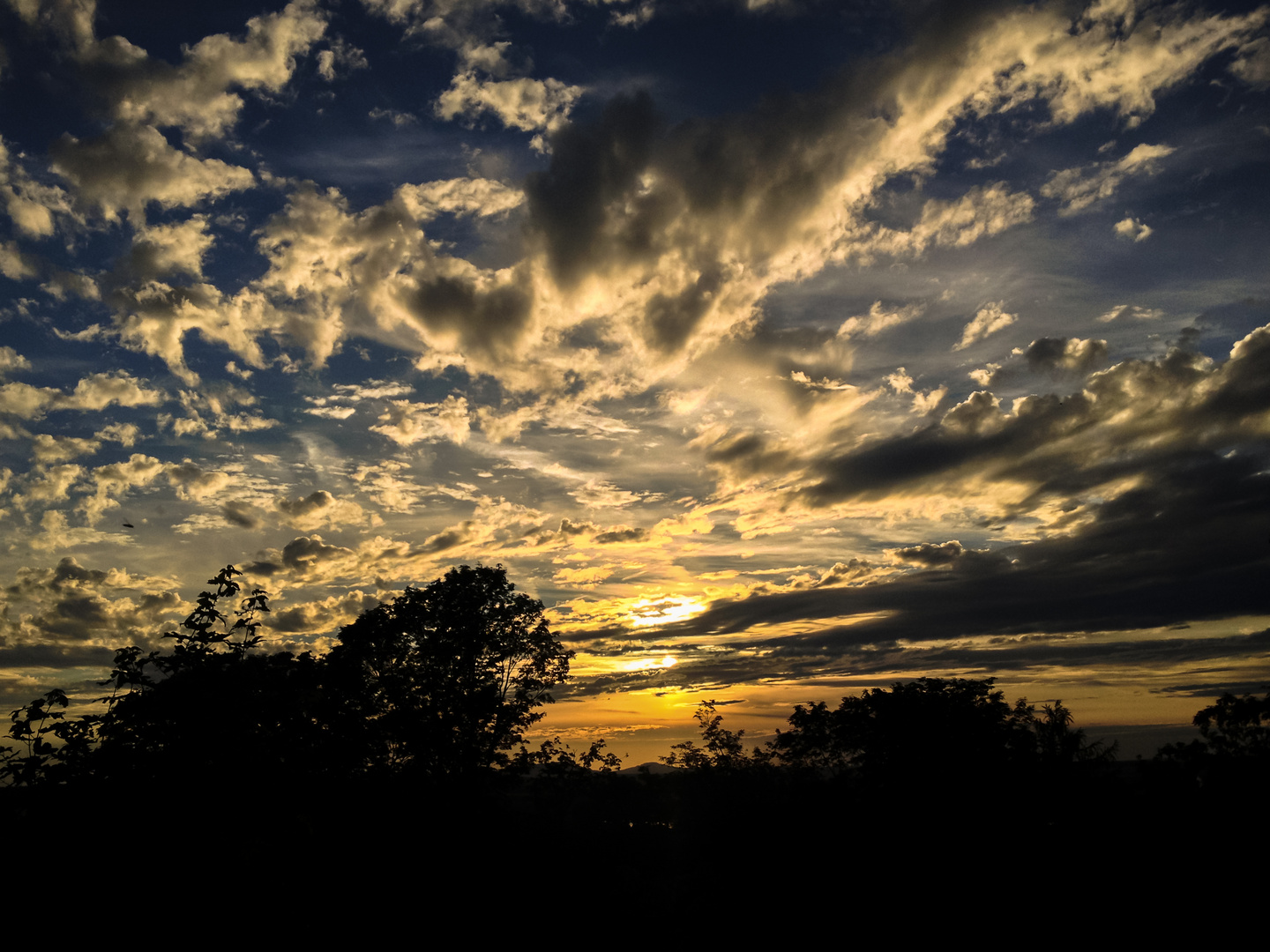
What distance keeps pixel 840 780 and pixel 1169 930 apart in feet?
73.8

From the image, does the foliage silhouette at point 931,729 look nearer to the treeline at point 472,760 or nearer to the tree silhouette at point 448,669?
the treeline at point 472,760

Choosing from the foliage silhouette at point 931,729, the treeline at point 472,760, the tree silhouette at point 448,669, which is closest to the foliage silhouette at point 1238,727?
the treeline at point 472,760

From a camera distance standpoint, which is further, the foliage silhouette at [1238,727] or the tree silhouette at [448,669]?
the tree silhouette at [448,669]

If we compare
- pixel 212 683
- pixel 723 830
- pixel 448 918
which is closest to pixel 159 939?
pixel 212 683

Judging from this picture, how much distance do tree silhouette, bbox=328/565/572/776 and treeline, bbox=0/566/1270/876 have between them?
11 cm

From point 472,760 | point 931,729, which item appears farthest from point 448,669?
point 931,729

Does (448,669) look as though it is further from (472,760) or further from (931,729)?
(931,729)

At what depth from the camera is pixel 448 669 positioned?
37656 mm

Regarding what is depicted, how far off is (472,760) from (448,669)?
4829 mm

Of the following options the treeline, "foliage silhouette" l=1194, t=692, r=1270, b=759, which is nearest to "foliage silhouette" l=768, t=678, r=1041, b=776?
the treeline

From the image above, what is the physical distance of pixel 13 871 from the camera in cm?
873

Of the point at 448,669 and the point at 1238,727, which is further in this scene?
the point at 448,669

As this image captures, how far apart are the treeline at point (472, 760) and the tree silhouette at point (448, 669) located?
106mm

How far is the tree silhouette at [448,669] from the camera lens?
115ft
